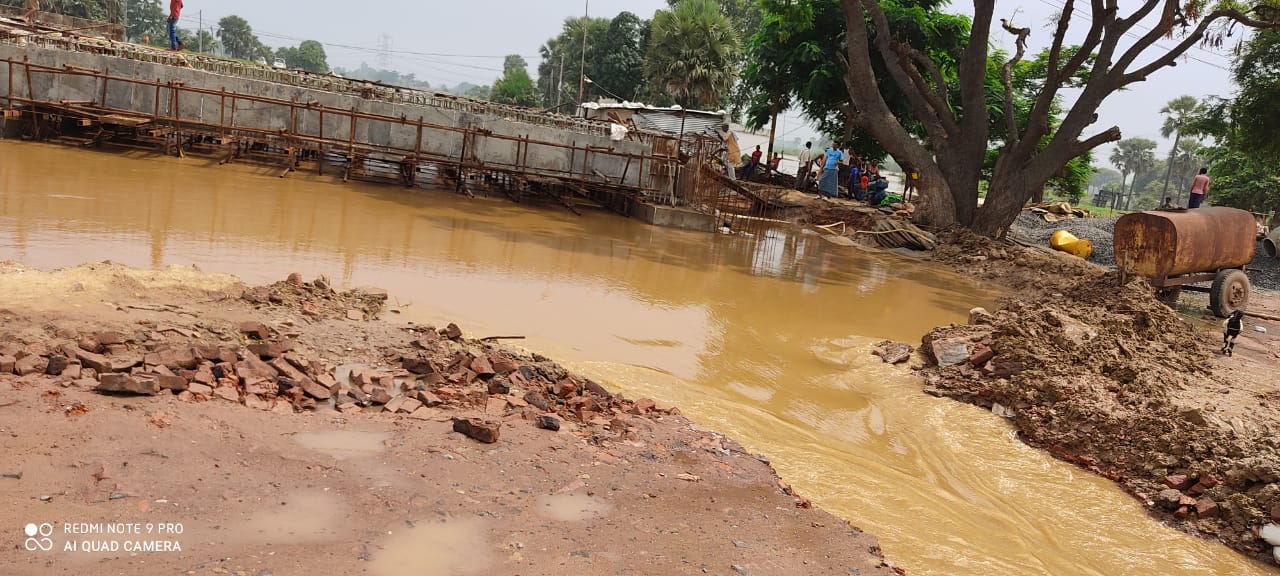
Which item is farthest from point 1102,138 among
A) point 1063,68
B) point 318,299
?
point 318,299

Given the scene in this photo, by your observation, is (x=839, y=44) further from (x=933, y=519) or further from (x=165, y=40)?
(x=165, y=40)

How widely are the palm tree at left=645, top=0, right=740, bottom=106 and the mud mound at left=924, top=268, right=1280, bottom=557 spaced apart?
93.2 ft

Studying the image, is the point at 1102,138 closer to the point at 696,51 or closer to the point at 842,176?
the point at 842,176

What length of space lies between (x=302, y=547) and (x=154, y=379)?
199cm

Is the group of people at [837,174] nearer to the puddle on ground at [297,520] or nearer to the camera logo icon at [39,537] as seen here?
the puddle on ground at [297,520]

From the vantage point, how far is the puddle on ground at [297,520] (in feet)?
11.9

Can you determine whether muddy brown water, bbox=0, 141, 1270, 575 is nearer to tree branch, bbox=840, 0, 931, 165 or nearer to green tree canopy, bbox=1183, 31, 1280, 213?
tree branch, bbox=840, 0, 931, 165

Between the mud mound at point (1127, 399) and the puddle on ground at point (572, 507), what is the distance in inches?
170

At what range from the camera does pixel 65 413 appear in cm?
439

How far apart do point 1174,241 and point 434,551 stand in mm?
11446

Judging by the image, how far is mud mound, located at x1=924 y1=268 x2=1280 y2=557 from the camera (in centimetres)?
595

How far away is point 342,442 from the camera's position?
480cm

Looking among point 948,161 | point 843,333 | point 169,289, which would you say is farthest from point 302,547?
point 948,161

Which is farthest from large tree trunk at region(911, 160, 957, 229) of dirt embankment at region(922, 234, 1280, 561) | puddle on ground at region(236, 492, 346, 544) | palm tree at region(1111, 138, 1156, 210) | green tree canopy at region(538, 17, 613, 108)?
palm tree at region(1111, 138, 1156, 210)
